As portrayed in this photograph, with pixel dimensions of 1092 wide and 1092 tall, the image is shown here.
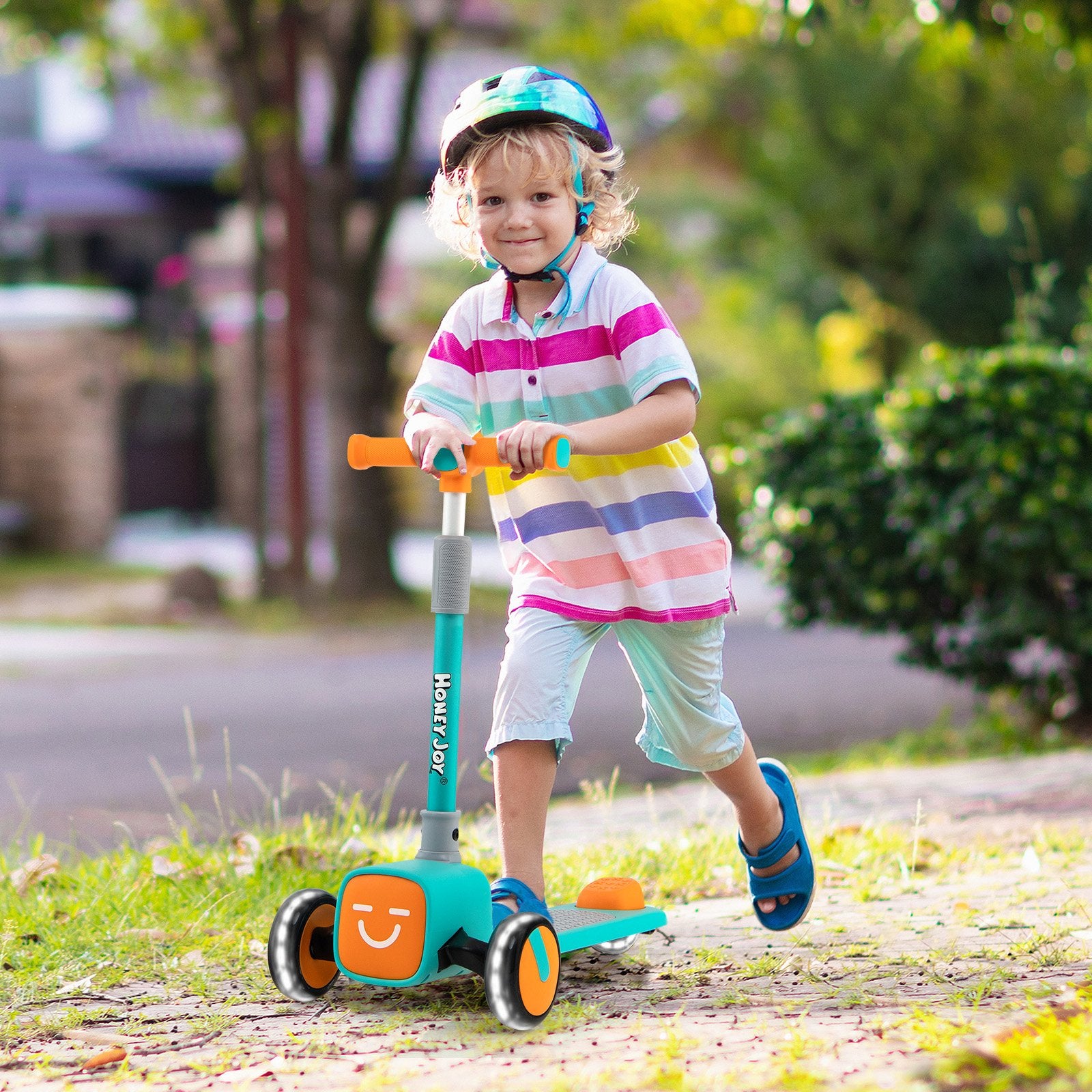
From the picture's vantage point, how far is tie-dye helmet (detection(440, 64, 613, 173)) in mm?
2740

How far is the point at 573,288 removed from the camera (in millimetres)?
2828

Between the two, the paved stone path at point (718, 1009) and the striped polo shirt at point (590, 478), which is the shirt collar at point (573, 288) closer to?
the striped polo shirt at point (590, 478)

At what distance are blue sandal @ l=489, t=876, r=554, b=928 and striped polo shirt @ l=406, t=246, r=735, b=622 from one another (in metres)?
0.50

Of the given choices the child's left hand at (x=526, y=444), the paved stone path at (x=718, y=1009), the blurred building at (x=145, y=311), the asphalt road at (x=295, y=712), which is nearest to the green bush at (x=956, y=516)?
the asphalt road at (x=295, y=712)

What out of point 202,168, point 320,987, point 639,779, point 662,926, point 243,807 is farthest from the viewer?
point 202,168

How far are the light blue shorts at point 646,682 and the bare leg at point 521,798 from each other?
36 mm

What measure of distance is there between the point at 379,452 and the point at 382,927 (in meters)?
0.84

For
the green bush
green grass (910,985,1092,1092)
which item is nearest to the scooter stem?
green grass (910,985,1092,1092)

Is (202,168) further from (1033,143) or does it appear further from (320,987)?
(320,987)

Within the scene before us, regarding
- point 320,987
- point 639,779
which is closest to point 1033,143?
point 639,779

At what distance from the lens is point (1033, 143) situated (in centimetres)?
1873

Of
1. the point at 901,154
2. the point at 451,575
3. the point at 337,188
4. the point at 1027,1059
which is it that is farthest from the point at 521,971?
the point at 901,154

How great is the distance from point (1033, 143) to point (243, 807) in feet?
54.4

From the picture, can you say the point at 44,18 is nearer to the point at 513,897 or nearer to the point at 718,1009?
the point at 513,897
